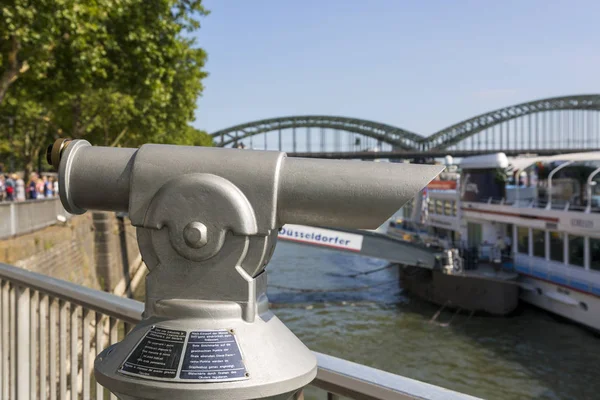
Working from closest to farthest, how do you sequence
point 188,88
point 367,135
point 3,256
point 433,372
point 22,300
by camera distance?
point 22,300 → point 3,256 → point 433,372 → point 188,88 → point 367,135

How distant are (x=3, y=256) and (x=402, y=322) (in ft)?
40.6

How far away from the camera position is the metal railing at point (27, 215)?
1309 cm

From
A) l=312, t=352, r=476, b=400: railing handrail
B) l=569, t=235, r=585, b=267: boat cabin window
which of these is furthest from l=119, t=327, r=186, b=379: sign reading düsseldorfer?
l=569, t=235, r=585, b=267: boat cabin window

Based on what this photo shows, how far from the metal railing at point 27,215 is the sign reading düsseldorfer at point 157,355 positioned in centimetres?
1272

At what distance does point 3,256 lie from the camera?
11.8 m

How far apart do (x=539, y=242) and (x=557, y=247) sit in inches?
35.1

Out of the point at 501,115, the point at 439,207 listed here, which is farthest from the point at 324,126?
the point at 439,207

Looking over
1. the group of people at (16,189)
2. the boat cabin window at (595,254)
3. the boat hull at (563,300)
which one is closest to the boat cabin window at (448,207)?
the boat hull at (563,300)

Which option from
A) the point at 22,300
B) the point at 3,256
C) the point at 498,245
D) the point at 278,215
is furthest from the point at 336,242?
the point at 278,215

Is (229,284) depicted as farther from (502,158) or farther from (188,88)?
(188,88)

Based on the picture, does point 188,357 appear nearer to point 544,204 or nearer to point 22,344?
point 22,344

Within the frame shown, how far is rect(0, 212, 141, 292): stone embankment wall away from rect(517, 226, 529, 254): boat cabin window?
1432 centimetres

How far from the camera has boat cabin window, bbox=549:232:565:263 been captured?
1867 centimetres

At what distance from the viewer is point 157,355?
1343 mm
